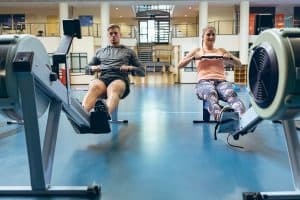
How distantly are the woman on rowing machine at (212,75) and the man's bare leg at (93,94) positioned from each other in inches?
37.0

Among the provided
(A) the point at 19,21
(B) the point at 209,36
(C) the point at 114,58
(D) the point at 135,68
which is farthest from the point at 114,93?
(A) the point at 19,21

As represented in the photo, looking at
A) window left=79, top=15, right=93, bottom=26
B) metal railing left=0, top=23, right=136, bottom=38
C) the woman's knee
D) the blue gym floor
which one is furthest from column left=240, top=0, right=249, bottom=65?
the woman's knee

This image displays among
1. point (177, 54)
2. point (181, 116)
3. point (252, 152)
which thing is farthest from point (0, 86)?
point (177, 54)

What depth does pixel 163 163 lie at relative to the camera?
2391 mm

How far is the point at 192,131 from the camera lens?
3537mm

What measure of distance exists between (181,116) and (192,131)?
1036 mm

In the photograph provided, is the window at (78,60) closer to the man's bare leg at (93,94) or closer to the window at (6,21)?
the window at (6,21)

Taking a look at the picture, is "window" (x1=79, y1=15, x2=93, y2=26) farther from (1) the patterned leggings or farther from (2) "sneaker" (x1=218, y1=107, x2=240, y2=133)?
(2) "sneaker" (x1=218, y1=107, x2=240, y2=133)

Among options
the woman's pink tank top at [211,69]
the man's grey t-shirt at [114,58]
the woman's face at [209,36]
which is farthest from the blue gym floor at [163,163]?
the woman's face at [209,36]

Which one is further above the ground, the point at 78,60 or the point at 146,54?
the point at 146,54

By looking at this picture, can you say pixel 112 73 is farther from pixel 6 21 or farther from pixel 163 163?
pixel 6 21

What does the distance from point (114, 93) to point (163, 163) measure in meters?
1.00

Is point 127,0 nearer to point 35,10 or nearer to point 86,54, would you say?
point 86,54

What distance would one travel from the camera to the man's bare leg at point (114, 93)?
2.98 m
